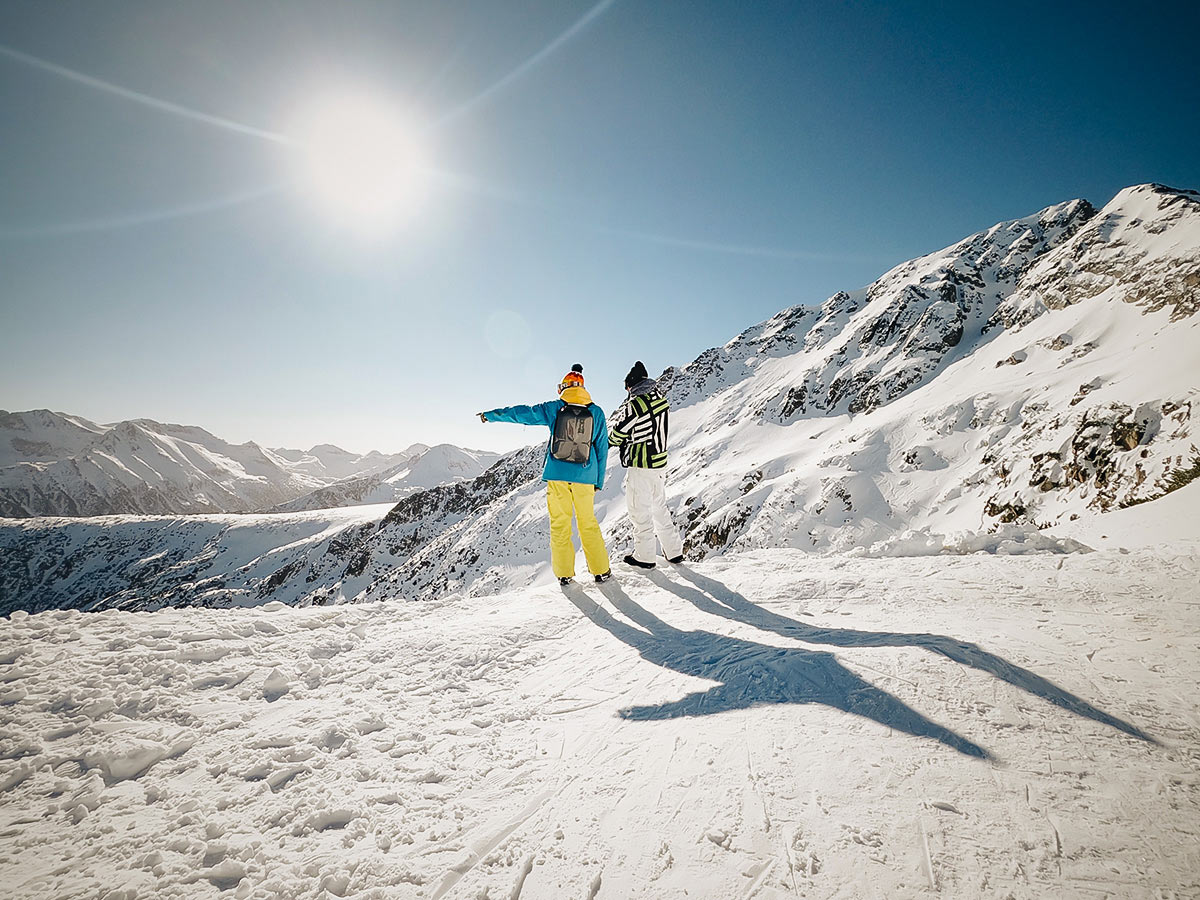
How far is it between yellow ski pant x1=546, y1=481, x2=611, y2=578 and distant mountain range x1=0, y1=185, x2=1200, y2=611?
12.2ft

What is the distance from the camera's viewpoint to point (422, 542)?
61219mm

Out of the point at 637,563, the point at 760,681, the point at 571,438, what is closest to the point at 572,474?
the point at 571,438

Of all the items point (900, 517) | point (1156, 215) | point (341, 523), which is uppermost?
point (1156, 215)

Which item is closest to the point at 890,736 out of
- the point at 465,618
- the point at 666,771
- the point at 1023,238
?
the point at 666,771

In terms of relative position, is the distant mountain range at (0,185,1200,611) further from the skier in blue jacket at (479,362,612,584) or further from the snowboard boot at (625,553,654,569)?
the skier in blue jacket at (479,362,612,584)

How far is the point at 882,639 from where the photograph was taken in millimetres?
3441

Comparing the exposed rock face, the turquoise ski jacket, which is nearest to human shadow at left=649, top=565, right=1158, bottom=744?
the turquoise ski jacket

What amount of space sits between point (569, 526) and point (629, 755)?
12.8ft

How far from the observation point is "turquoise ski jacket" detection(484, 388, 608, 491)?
605 centimetres

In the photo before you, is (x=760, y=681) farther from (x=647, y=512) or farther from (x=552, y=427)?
(x=552, y=427)

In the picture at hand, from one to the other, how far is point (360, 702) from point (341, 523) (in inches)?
3477

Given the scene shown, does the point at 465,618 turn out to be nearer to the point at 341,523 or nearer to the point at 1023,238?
the point at 1023,238

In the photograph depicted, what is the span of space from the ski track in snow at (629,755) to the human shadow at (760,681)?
0.02 m

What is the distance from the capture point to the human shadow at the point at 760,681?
243 centimetres
